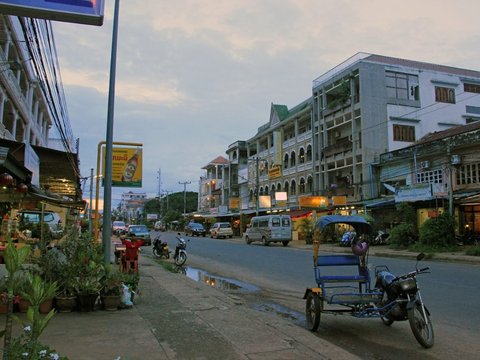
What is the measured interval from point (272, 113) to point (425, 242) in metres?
36.1

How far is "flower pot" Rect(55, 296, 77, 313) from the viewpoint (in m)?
7.39

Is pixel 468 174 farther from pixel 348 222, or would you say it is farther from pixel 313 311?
pixel 313 311

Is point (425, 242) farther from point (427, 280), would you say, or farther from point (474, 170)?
point (427, 280)

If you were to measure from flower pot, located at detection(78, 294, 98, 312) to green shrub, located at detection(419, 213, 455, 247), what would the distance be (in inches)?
838

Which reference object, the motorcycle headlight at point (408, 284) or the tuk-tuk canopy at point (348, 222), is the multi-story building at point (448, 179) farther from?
the motorcycle headlight at point (408, 284)

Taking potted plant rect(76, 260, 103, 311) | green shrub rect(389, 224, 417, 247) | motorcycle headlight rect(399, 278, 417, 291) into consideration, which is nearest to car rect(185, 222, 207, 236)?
green shrub rect(389, 224, 417, 247)

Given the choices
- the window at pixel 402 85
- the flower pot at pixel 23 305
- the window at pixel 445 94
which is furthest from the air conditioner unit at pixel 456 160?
the flower pot at pixel 23 305

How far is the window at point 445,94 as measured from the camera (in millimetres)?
39562

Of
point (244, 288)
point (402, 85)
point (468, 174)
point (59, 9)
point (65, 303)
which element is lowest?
point (244, 288)

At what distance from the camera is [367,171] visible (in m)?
36.5

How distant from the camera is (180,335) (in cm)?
608

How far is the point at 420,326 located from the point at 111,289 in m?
5.04

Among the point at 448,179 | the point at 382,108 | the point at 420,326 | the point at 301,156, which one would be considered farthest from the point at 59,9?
the point at 301,156

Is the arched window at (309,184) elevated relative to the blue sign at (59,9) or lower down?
elevated
